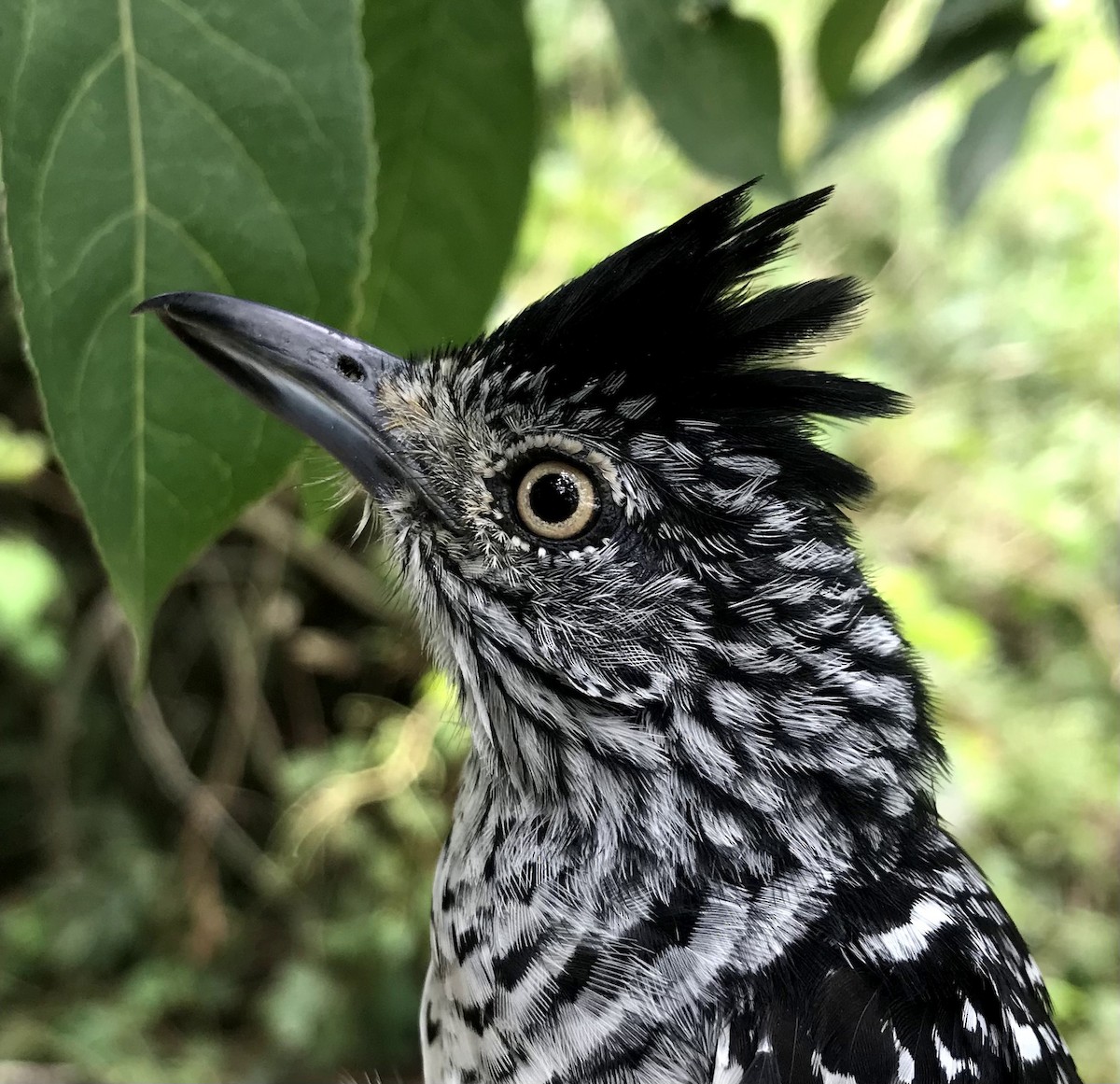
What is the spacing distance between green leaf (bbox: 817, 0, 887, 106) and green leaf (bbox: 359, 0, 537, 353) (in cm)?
42

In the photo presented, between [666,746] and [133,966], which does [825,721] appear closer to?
[666,746]

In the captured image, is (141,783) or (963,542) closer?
(141,783)

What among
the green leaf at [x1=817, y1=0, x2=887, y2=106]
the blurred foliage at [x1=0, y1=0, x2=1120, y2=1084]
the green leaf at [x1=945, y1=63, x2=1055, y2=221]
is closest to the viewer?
the green leaf at [x1=817, y1=0, x2=887, y2=106]

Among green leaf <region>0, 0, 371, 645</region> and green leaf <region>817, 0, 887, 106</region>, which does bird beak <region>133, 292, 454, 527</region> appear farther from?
green leaf <region>817, 0, 887, 106</region>

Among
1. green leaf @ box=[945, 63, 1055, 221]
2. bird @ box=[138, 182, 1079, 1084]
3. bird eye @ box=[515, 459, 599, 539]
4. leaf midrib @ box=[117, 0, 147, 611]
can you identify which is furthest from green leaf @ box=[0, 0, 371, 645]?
green leaf @ box=[945, 63, 1055, 221]

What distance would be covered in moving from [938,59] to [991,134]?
135mm

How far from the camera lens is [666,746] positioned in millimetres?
929

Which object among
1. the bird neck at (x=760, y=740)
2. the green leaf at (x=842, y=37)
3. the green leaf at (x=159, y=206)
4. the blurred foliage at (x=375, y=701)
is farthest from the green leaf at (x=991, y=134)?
the blurred foliage at (x=375, y=701)

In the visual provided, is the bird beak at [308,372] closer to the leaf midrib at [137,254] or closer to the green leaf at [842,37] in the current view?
the leaf midrib at [137,254]

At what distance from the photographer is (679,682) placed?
3.00ft

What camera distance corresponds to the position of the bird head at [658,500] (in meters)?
0.90

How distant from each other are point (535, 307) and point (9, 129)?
486mm

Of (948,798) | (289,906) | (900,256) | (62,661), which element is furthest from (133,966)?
(900,256)

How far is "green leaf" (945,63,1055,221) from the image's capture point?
4.00ft
